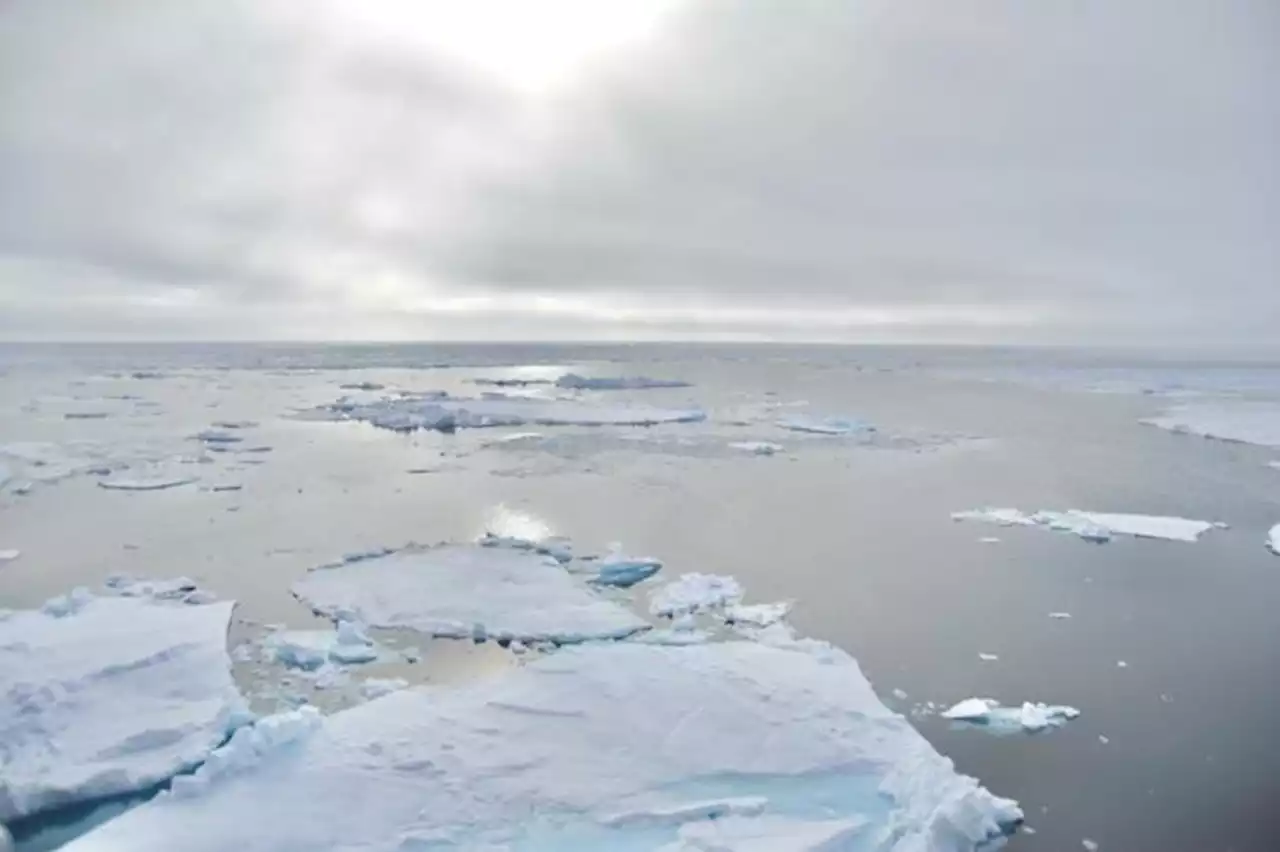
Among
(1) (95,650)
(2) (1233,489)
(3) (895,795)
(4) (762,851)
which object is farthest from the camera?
(2) (1233,489)

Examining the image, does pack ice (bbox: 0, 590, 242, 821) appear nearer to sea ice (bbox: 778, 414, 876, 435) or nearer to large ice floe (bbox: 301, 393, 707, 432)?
large ice floe (bbox: 301, 393, 707, 432)

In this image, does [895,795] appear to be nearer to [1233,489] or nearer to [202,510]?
[202,510]

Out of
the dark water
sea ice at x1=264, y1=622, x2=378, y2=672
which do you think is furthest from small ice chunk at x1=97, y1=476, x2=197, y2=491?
sea ice at x1=264, y1=622, x2=378, y2=672

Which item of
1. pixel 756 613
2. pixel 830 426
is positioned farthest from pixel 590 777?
pixel 830 426

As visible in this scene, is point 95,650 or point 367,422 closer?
point 95,650

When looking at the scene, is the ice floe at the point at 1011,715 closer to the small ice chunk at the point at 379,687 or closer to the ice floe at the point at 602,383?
the small ice chunk at the point at 379,687

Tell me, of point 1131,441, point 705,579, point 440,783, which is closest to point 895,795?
point 440,783
